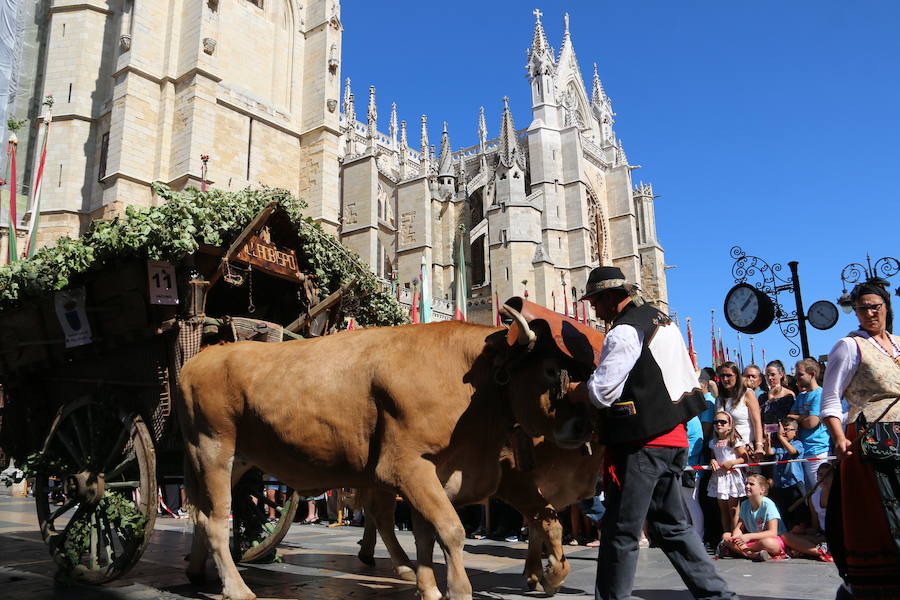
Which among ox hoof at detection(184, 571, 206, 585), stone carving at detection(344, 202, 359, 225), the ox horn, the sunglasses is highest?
stone carving at detection(344, 202, 359, 225)

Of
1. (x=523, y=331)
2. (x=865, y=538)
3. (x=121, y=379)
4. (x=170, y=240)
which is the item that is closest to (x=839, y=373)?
(x=865, y=538)

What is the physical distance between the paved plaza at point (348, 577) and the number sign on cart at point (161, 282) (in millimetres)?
1983

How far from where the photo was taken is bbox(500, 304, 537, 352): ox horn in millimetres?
3342

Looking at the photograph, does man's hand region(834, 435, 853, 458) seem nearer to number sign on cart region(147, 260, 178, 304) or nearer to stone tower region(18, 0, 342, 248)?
number sign on cart region(147, 260, 178, 304)

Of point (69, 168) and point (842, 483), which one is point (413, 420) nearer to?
point (842, 483)

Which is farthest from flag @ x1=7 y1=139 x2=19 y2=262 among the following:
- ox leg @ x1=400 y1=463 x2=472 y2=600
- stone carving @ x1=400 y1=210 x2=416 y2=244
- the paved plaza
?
stone carving @ x1=400 y1=210 x2=416 y2=244

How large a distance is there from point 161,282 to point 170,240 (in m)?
0.32

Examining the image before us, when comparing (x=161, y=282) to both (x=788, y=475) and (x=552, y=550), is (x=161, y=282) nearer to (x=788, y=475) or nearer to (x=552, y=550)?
(x=552, y=550)

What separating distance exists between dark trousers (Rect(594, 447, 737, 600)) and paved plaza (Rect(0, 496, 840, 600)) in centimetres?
107

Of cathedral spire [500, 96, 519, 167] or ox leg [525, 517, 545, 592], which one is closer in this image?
ox leg [525, 517, 545, 592]

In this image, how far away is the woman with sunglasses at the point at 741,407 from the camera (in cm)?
688

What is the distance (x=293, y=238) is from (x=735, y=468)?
523 centimetres

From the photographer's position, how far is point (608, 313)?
3721mm

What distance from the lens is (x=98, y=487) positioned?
4676 millimetres
